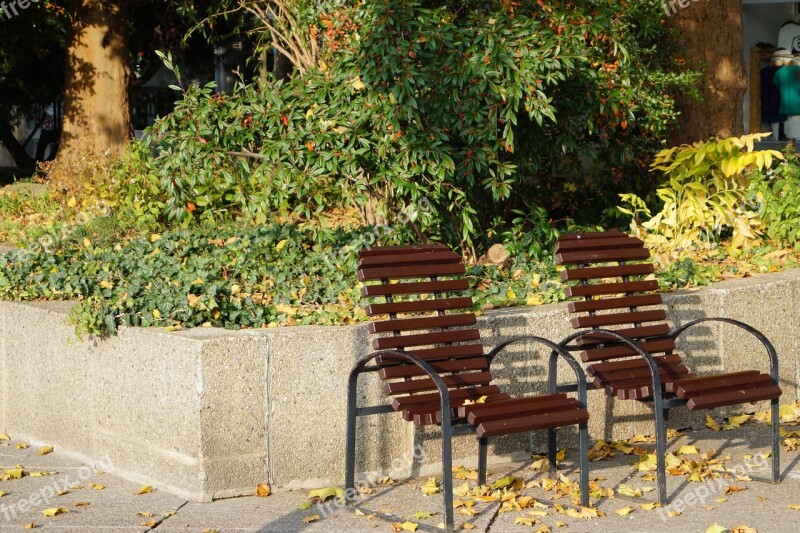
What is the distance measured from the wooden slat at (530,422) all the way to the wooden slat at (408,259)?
1084mm

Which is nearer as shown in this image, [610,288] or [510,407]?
[510,407]

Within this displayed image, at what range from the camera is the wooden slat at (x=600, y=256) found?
6.24m

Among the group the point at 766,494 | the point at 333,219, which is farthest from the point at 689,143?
the point at 766,494

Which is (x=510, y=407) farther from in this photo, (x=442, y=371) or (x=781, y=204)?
(x=781, y=204)

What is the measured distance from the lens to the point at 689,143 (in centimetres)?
1034

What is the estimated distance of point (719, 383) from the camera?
5.84 metres

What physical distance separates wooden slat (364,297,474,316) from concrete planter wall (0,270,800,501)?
315 millimetres

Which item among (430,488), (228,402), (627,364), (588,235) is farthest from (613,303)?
(228,402)

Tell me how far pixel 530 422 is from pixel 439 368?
2.44 feet

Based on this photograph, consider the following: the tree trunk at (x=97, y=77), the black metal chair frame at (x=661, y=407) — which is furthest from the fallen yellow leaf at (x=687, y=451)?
the tree trunk at (x=97, y=77)

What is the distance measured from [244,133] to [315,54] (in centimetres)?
147

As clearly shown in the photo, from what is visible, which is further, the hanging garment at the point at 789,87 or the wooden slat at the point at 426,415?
the hanging garment at the point at 789,87

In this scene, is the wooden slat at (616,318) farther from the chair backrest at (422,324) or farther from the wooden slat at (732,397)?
the wooden slat at (732,397)

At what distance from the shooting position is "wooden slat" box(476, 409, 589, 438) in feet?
16.6
